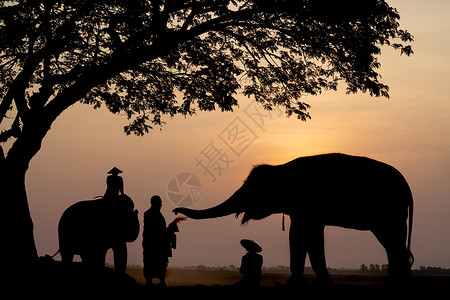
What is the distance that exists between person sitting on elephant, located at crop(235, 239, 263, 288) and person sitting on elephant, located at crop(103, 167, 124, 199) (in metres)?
4.24

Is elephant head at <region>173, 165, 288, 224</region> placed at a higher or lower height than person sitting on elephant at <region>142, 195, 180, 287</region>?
higher

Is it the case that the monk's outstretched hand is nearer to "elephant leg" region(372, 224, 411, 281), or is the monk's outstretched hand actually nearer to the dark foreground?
the dark foreground

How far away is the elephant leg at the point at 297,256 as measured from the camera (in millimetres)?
11844

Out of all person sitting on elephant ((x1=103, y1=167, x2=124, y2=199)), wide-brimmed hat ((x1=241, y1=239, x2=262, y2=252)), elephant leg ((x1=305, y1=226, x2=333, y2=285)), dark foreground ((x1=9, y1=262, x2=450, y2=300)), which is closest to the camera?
dark foreground ((x1=9, y1=262, x2=450, y2=300))

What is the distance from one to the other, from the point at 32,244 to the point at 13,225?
733 millimetres

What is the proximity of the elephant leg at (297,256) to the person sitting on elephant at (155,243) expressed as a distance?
120 inches

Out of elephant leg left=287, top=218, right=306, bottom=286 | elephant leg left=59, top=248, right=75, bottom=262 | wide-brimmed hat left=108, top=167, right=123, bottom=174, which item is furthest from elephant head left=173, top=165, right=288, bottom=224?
elephant leg left=59, top=248, right=75, bottom=262

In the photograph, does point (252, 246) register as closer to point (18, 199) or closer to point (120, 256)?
point (120, 256)

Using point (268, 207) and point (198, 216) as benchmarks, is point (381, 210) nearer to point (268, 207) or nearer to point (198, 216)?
point (268, 207)

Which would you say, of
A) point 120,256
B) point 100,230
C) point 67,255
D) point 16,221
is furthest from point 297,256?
point 16,221

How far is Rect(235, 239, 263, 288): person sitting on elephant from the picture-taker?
1120 cm

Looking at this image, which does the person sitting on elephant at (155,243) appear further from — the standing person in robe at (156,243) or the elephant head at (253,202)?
the elephant head at (253,202)

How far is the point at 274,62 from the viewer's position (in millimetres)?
19094

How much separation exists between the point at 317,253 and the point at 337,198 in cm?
138
